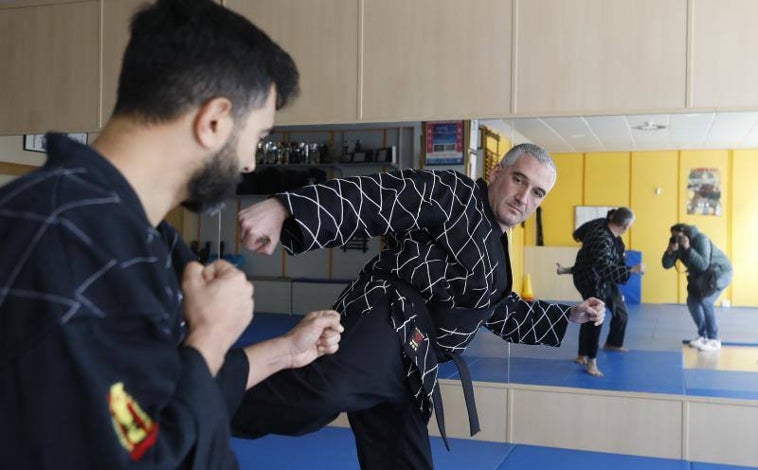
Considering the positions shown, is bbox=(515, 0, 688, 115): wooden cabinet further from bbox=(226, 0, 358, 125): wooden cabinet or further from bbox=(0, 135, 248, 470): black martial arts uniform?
bbox=(0, 135, 248, 470): black martial arts uniform

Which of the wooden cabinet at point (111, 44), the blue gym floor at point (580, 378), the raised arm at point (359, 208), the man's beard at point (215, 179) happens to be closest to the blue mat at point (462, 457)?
the blue gym floor at point (580, 378)

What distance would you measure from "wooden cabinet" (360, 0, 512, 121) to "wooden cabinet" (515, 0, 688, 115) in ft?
0.47

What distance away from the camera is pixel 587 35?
470cm

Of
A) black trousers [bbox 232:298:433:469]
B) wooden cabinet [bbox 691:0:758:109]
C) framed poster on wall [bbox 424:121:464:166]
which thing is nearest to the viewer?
black trousers [bbox 232:298:433:469]

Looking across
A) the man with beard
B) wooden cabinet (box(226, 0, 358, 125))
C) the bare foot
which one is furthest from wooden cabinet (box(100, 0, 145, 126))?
the man with beard

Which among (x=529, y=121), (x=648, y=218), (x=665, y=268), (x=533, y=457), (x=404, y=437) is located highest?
(x=529, y=121)

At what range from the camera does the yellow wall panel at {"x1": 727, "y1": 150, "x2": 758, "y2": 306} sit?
15.1ft

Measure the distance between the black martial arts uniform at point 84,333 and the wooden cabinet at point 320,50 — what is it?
4.18m

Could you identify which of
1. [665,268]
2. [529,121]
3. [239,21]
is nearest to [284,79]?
[239,21]

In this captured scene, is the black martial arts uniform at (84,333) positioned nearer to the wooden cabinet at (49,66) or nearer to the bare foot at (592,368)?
the bare foot at (592,368)

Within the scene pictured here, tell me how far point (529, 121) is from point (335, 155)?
1.52 m

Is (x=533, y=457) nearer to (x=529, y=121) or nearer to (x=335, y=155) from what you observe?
(x=529, y=121)

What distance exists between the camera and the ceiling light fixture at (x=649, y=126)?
468 centimetres

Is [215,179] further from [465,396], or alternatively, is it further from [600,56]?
[600,56]
